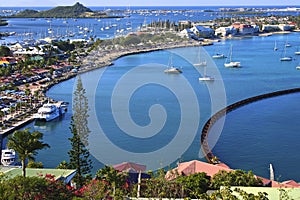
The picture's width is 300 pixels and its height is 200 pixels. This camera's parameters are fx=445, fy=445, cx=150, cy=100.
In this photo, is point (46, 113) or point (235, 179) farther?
point (46, 113)

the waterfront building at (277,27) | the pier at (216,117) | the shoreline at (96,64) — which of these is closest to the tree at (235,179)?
the pier at (216,117)

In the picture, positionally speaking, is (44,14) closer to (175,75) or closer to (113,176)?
(175,75)

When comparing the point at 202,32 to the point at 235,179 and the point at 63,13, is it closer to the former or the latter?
the point at 235,179

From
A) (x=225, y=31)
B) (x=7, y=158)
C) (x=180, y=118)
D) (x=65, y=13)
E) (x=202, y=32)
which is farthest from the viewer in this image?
(x=65, y=13)

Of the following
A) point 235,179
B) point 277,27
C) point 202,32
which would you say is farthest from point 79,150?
point 277,27

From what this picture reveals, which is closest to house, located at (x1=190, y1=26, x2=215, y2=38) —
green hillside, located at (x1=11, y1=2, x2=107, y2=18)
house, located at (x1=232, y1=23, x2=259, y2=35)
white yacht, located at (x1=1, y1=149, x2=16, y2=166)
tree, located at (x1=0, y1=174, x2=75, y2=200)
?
house, located at (x1=232, y1=23, x2=259, y2=35)

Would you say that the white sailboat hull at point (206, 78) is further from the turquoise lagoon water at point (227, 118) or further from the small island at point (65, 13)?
the small island at point (65, 13)
